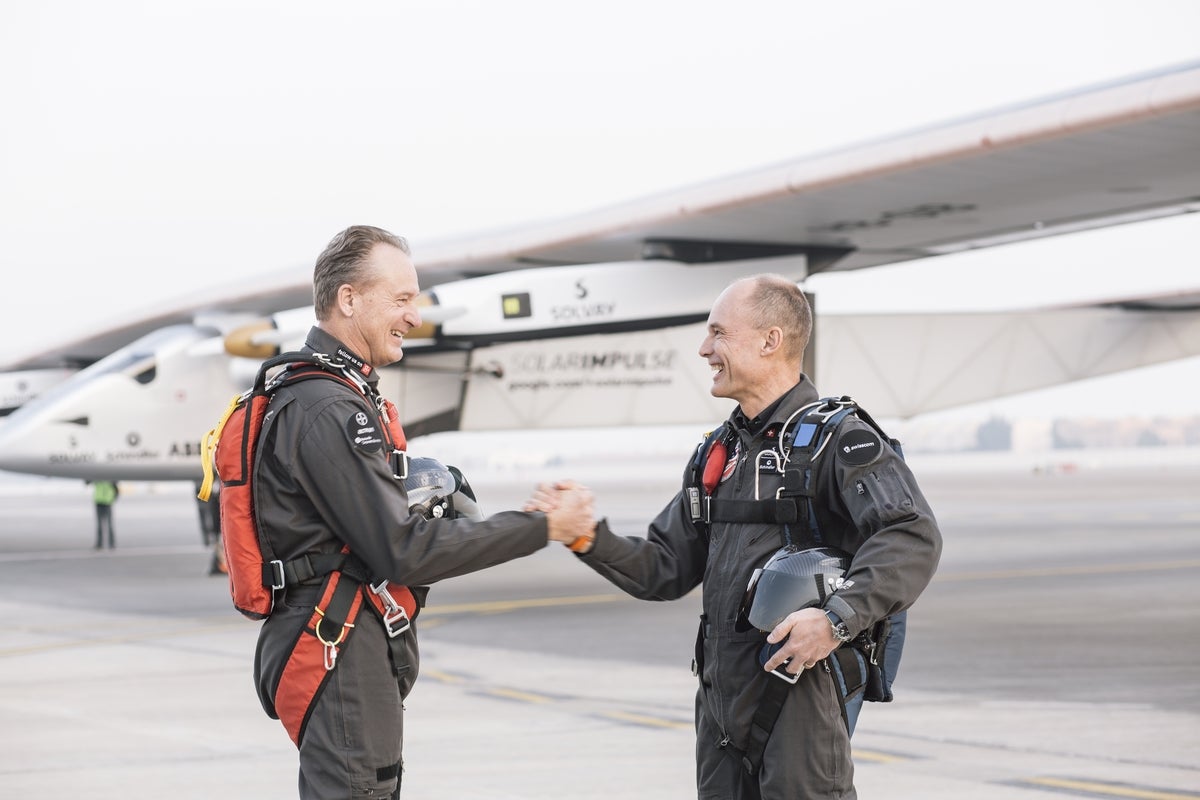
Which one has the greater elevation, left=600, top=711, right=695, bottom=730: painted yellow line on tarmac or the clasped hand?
the clasped hand

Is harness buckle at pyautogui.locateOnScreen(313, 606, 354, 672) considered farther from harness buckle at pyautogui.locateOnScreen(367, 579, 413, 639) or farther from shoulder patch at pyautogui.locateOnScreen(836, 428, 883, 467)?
shoulder patch at pyautogui.locateOnScreen(836, 428, 883, 467)

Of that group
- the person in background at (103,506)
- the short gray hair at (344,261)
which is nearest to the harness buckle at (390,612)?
the short gray hair at (344,261)

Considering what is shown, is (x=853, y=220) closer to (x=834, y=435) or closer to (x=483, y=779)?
(x=483, y=779)

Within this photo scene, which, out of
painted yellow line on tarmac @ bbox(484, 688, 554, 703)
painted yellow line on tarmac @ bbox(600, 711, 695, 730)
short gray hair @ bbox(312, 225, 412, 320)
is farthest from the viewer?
painted yellow line on tarmac @ bbox(484, 688, 554, 703)

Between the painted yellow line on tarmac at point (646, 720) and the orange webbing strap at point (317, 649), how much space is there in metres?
4.81

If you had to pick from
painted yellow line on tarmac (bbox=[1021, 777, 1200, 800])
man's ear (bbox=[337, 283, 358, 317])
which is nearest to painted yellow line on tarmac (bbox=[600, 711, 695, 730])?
painted yellow line on tarmac (bbox=[1021, 777, 1200, 800])

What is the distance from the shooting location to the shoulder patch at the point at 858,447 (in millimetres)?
3875

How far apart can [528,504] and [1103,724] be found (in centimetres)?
542

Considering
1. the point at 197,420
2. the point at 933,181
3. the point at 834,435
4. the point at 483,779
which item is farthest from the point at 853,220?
the point at 834,435

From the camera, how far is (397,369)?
62.2 feet

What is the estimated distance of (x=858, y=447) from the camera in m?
3.90

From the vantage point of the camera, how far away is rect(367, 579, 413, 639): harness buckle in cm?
381

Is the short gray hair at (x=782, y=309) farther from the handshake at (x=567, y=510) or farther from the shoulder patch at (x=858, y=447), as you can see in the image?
the handshake at (x=567, y=510)

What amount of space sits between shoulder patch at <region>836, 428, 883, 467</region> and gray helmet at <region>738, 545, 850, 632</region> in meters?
0.28
